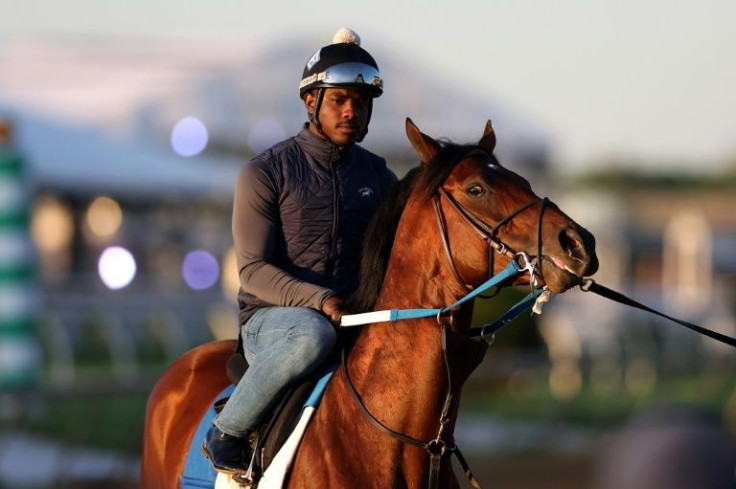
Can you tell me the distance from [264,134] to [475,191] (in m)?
18.4

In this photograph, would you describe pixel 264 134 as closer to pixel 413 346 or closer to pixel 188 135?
pixel 188 135

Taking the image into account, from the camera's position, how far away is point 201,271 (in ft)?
67.3

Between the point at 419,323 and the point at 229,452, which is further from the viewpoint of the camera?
the point at 229,452

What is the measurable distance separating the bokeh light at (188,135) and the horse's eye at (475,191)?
1867 centimetres

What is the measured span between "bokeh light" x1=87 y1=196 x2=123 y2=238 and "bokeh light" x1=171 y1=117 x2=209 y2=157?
59.0 inches

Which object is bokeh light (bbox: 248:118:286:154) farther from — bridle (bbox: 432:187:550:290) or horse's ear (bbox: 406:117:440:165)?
bridle (bbox: 432:187:550:290)

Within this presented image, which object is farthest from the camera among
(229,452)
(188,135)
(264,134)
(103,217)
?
(188,135)

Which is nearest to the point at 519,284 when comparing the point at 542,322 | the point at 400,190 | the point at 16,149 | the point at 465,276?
the point at 465,276

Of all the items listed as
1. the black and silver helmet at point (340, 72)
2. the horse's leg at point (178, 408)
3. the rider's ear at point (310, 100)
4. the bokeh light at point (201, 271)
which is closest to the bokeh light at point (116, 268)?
the bokeh light at point (201, 271)

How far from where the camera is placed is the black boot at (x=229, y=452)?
203 inches

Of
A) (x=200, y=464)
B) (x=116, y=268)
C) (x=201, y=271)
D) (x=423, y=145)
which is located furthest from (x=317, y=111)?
(x=201, y=271)

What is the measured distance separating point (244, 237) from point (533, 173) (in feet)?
70.3

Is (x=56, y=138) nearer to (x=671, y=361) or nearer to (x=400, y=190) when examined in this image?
(x=671, y=361)

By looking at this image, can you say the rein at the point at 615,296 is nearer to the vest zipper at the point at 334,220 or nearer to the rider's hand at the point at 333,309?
the rider's hand at the point at 333,309
